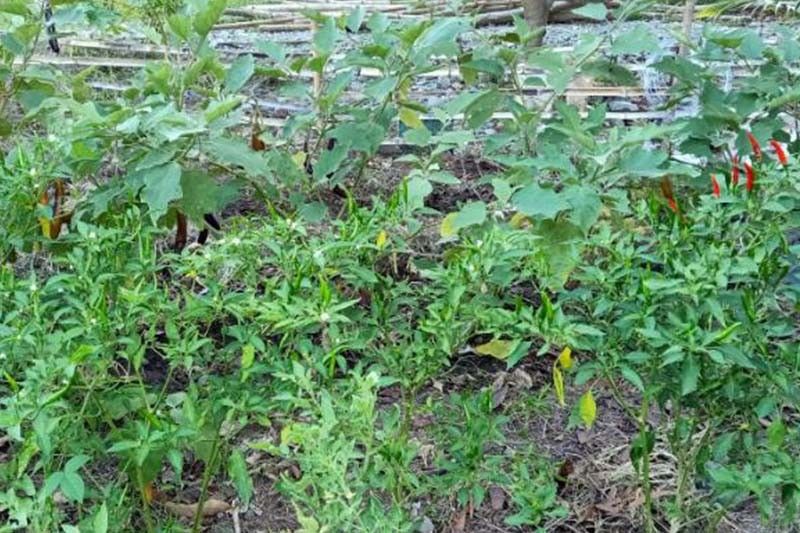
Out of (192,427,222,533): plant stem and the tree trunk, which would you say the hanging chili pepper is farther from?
the tree trunk

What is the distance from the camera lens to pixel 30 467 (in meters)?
2.00

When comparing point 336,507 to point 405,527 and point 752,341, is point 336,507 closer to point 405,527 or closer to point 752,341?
point 405,527

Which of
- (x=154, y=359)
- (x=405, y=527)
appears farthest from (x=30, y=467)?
(x=405, y=527)

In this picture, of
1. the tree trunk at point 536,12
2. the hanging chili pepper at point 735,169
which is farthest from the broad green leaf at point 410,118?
the tree trunk at point 536,12

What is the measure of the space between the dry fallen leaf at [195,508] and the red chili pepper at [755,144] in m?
1.24

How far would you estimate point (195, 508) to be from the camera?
2.04 m

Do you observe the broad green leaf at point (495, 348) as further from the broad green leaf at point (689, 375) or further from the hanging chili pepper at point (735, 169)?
the broad green leaf at point (689, 375)

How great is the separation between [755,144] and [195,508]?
1361 millimetres

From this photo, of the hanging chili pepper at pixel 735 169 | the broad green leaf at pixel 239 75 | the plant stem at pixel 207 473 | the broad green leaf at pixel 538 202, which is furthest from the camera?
the broad green leaf at pixel 239 75

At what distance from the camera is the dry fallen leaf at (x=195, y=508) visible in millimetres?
2031

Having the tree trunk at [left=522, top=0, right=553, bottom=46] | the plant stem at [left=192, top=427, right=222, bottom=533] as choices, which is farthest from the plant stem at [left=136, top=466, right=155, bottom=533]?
the tree trunk at [left=522, top=0, right=553, bottom=46]

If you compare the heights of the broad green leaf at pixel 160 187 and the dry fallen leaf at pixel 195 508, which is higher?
the broad green leaf at pixel 160 187

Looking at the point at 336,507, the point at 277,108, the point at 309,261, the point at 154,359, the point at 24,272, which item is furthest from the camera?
the point at 277,108

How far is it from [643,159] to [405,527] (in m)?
0.92
